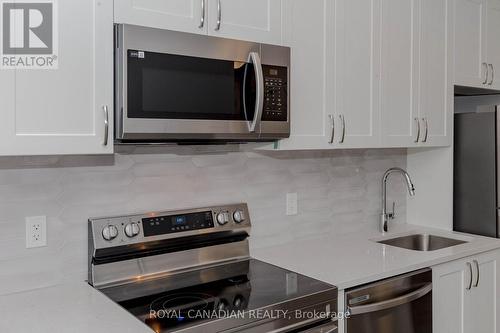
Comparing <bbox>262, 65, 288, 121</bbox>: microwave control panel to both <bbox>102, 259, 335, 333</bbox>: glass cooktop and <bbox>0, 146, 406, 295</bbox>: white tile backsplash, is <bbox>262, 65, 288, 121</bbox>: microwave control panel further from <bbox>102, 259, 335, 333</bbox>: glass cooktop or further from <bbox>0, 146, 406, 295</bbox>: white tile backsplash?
<bbox>102, 259, 335, 333</bbox>: glass cooktop

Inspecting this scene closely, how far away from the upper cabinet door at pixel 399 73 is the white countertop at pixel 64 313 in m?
1.54

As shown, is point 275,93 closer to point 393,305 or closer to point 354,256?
point 354,256

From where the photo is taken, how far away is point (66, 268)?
5.97 feet

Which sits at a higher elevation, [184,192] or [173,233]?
[184,192]

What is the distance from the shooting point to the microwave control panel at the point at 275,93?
6.31ft

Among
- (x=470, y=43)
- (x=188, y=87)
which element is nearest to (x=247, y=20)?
(x=188, y=87)

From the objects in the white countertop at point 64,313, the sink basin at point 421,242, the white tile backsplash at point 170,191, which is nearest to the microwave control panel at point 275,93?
the white tile backsplash at point 170,191

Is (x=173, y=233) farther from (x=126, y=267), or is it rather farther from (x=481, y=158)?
(x=481, y=158)

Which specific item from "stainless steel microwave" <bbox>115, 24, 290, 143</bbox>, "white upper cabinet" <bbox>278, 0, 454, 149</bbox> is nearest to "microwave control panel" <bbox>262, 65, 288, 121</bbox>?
"stainless steel microwave" <bbox>115, 24, 290, 143</bbox>

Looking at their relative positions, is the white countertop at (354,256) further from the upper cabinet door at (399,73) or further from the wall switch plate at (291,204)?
the upper cabinet door at (399,73)

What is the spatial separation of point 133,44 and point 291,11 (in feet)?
2.53

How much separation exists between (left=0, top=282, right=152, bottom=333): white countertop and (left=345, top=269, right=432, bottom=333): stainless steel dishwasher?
0.88 m

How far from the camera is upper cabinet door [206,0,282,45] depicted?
1.82 m

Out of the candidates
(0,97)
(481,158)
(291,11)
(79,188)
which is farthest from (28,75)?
(481,158)
